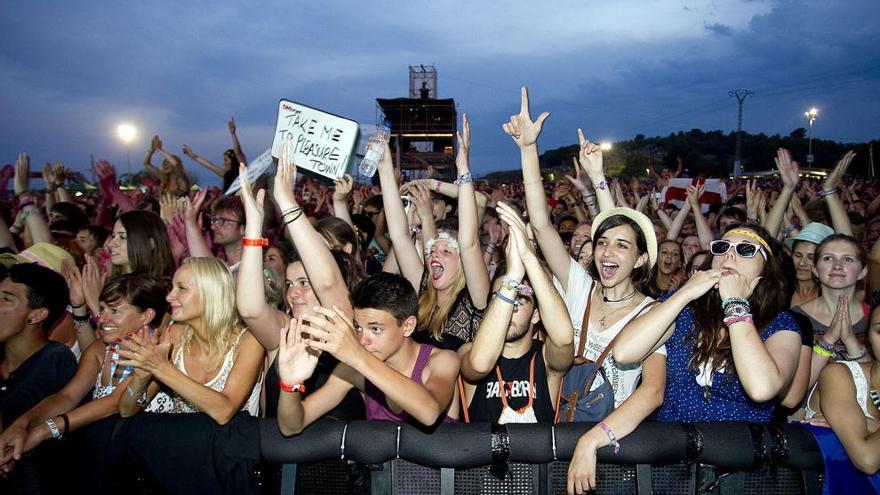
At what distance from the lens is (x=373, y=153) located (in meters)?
4.07

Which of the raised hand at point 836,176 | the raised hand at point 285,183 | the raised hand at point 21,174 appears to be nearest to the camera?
the raised hand at point 285,183

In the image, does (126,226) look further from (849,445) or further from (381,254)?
(849,445)

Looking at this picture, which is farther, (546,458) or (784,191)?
(784,191)

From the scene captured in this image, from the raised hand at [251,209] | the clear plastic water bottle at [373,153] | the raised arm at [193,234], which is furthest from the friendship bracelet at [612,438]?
the raised arm at [193,234]

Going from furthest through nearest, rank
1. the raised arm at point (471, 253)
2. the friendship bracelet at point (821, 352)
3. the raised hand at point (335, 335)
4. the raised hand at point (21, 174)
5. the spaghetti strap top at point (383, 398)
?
the raised hand at point (21, 174)
the raised arm at point (471, 253)
the friendship bracelet at point (821, 352)
the spaghetti strap top at point (383, 398)
the raised hand at point (335, 335)

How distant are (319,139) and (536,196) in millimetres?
1641

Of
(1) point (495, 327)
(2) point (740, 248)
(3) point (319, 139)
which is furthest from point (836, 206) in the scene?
(3) point (319, 139)

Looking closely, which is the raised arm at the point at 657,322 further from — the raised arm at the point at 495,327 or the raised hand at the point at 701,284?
the raised arm at the point at 495,327

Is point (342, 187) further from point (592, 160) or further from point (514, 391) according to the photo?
point (514, 391)

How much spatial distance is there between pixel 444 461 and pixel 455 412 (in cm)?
47

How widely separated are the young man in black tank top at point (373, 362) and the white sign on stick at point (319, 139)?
5.32 ft

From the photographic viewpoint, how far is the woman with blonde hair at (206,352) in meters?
2.45

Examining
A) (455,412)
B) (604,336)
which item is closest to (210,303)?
(455,412)

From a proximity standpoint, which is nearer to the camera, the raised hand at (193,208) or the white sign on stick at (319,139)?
the white sign on stick at (319,139)
